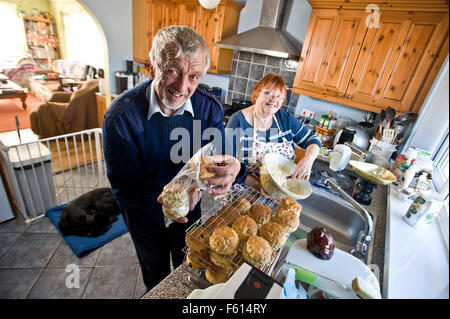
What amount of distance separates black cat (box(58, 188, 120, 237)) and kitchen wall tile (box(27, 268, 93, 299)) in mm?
286

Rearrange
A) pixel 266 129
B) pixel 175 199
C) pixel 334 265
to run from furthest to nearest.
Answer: pixel 266 129
pixel 175 199
pixel 334 265

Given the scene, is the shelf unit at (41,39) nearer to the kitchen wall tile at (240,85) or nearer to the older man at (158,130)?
the kitchen wall tile at (240,85)

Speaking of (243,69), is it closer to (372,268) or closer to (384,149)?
(384,149)

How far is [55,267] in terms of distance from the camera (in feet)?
4.41

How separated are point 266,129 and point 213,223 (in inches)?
31.0

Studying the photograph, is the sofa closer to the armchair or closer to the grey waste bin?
the armchair

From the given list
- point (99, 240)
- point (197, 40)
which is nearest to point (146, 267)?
point (99, 240)

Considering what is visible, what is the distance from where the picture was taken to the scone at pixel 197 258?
0.51 metres

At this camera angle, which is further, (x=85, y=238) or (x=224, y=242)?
(x=85, y=238)

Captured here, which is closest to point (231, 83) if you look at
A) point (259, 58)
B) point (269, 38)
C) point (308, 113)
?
point (259, 58)

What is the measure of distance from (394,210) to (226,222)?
69cm

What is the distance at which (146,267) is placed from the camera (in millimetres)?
971

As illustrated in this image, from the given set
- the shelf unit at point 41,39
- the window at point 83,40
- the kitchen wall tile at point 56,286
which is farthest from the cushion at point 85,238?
the shelf unit at point 41,39

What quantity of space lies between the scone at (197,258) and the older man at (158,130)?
0.11m
